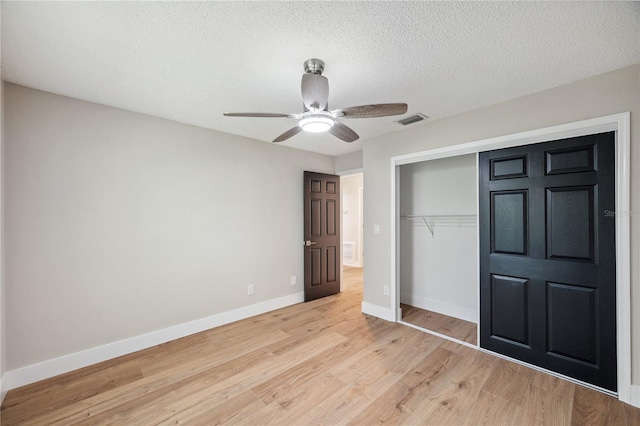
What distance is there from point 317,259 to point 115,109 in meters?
3.31

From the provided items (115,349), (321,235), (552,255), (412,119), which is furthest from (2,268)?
(552,255)

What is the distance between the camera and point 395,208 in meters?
3.51

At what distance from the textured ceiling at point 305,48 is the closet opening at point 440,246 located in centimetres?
136

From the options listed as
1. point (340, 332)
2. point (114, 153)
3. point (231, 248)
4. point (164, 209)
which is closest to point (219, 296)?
point (231, 248)

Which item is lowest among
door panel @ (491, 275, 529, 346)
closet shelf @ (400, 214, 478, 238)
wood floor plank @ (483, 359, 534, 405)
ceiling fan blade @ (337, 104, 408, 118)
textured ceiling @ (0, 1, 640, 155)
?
wood floor plank @ (483, 359, 534, 405)

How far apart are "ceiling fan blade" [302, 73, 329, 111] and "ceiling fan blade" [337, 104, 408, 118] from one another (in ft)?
0.60

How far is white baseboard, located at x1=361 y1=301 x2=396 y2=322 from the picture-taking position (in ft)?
11.6

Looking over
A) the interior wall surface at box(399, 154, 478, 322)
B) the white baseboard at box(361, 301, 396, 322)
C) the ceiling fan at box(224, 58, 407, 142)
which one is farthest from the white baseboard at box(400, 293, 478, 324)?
the ceiling fan at box(224, 58, 407, 142)

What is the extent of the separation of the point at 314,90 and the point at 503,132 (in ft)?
6.62

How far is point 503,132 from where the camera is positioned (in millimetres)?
2588

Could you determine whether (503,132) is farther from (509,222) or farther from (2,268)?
(2,268)

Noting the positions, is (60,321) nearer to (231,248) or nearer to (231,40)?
(231,248)

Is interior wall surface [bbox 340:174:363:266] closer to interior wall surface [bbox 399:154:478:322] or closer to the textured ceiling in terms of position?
interior wall surface [bbox 399:154:478:322]

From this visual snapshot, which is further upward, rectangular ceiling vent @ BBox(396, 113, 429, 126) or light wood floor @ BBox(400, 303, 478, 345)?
rectangular ceiling vent @ BBox(396, 113, 429, 126)
